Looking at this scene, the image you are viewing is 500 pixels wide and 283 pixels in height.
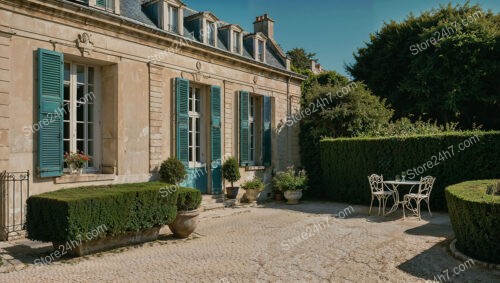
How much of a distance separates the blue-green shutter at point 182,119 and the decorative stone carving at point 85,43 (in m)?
2.40

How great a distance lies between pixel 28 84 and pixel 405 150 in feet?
30.7

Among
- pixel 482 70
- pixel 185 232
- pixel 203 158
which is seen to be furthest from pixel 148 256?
pixel 482 70

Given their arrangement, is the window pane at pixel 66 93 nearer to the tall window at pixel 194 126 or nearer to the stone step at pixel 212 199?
the tall window at pixel 194 126

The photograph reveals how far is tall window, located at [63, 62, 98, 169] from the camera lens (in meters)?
7.86

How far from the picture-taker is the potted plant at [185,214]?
720cm

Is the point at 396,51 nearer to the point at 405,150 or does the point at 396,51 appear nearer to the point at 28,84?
the point at 405,150

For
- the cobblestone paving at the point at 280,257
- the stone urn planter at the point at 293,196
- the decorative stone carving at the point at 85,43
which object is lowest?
the cobblestone paving at the point at 280,257

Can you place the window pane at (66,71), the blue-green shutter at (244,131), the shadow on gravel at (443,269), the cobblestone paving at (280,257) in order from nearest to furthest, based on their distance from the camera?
the shadow on gravel at (443,269)
the cobblestone paving at (280,257)
the window pane at (66,71)
the blue-green shutter at (244,131)

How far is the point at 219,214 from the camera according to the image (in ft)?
32.1

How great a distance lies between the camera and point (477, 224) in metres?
5.20

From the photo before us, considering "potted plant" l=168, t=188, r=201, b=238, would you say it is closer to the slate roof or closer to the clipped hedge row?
the slate roof

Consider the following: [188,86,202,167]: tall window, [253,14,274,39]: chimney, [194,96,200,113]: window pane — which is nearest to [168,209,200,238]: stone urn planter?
[188,86,202,167]: tall window

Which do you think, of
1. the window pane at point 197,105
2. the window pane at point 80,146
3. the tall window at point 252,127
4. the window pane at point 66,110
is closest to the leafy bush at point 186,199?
the window pane at point 80,146

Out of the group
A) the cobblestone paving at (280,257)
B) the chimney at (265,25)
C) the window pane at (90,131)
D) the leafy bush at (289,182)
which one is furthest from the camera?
the chimney at (265,25)
